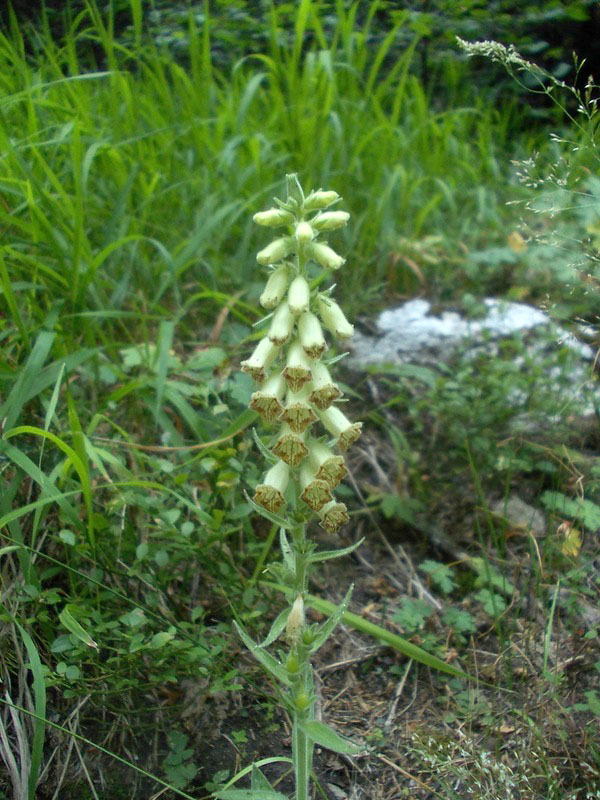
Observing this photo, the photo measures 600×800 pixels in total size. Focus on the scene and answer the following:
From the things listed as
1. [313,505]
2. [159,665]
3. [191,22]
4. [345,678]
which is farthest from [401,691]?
[191,22]

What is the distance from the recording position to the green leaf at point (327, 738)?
1609 millimetres

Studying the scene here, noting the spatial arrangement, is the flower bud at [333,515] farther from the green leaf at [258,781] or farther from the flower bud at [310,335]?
the green leaf at [258,781]

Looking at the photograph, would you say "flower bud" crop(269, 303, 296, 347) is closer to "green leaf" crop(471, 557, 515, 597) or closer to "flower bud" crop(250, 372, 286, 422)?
"flower bud" crop(250, 372, 286, 422)

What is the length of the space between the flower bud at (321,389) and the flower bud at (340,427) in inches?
2.8

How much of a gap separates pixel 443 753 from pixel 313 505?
2.80 feet

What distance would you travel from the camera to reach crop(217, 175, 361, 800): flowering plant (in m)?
1.62

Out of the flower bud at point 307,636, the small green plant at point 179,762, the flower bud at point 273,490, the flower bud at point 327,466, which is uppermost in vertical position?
the flower bud at point 327,466

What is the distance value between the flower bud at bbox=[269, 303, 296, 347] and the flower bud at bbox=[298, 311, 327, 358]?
2 centimetres

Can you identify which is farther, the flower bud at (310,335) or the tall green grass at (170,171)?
the tall green grass at (170,171)

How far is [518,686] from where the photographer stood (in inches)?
85.7

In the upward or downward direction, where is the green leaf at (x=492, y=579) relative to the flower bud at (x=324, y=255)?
downward

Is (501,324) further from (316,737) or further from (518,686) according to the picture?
(316,737)

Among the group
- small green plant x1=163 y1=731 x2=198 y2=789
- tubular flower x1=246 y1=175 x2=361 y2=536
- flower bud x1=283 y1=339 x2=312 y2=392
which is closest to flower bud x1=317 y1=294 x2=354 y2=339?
tubular flower x1=246 y1=175 x2=361 y2=536

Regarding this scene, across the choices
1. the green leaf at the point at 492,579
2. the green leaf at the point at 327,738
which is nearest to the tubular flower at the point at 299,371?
the green leaf at the point at 327,738
